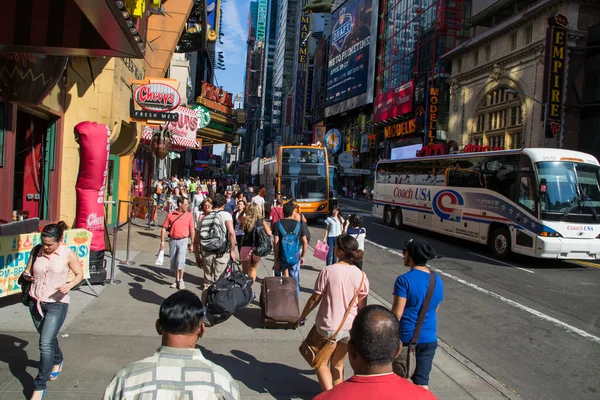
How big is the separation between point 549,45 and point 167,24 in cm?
2256

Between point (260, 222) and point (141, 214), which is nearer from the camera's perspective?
point (260, 222)

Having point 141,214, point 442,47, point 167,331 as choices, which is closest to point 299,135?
point 442,47

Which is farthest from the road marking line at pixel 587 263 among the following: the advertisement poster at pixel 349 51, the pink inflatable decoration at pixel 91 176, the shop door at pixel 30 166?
the advertisement poster at pixel 349 51

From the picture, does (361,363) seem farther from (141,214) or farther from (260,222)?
(141,214)

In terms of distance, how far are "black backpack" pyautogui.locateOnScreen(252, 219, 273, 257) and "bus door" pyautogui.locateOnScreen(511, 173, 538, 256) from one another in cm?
862

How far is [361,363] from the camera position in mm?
2174

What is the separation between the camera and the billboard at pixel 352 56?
210 feet

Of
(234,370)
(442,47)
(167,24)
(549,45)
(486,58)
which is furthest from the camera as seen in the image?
(442,47)

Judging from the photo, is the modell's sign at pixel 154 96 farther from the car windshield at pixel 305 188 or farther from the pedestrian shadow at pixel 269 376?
the car windshield at pixel 305 188

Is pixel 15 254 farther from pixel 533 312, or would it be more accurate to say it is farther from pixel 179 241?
pixel 533 312

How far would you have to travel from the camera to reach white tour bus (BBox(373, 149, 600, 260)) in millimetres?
12922

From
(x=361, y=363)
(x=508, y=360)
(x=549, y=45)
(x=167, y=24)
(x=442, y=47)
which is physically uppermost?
(x=442, y=47)

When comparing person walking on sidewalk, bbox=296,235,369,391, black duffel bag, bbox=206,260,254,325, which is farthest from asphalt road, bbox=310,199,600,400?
black duffel bag, bbox=206,260,254,325

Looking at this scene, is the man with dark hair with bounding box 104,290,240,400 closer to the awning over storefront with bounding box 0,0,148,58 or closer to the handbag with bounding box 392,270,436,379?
the handbag with bounding box 392,270,436,379
